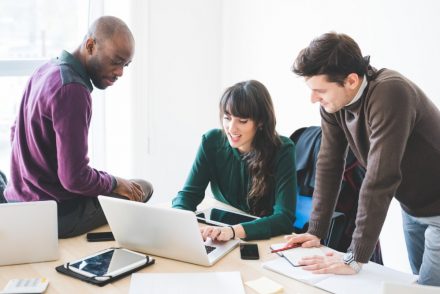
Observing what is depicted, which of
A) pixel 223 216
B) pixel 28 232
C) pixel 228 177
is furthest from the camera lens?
pixel 228 177

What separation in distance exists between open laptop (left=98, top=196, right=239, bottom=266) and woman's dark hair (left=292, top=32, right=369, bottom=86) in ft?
1.85

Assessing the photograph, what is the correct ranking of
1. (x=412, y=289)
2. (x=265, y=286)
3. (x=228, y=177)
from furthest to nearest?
→ 1. (x=228, y=177)
2. (x=265, y=286)
3. (x=412, y=289)

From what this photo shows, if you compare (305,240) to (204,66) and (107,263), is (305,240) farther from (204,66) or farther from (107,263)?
(204,66)

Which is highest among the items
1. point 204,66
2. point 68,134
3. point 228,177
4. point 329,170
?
point 204,66

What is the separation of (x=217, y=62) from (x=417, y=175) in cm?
210

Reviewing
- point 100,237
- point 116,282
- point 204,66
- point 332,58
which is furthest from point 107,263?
point 204,66

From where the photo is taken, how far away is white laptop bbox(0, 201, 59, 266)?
4.47ft

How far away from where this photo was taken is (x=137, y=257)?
4.73 ft

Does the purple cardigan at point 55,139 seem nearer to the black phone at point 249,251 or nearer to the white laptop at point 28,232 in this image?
the white laptop at point 28,232

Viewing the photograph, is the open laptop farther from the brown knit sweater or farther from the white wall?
the white wall

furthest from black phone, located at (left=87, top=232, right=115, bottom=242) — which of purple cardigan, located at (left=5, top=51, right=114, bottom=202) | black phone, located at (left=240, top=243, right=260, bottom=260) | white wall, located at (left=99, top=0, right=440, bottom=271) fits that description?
white wall, located at (left=99, top=0, right=440, bottom=271)

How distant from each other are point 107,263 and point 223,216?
2.00 feet

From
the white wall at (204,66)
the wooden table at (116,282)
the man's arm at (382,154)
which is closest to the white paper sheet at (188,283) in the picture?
the wooden table at (116,282)

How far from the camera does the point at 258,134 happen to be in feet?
6.49
